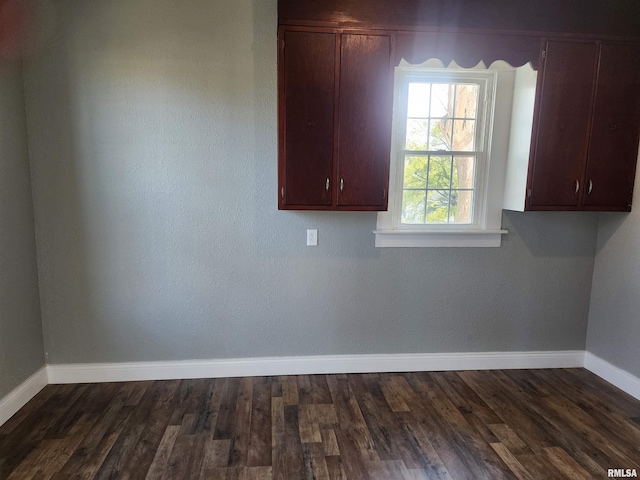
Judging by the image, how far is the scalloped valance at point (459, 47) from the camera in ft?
7.90

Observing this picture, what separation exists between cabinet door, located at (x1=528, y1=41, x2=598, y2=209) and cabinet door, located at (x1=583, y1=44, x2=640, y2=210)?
7 centimetres

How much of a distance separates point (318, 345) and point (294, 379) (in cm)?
30

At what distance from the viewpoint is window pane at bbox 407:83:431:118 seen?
2.82 metres

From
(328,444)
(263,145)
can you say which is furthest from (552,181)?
(328,444)

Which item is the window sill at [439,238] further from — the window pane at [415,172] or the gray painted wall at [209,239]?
the window pane at [415,172]

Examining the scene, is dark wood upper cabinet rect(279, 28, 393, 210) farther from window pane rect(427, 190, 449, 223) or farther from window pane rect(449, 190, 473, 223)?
window pane rect(449, 190, 473, 223)

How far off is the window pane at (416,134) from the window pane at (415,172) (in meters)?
0.09

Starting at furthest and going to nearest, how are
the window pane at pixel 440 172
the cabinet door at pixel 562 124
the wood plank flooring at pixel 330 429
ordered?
the window pane at pixel 440 172 < the cabinet door at pixel 562 124 < the wood plank flooring at pixel 330 429

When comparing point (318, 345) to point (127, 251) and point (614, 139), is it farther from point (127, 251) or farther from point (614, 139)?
point (614, 139)

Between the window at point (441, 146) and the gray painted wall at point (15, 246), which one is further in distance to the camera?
the window at point (441, 146)

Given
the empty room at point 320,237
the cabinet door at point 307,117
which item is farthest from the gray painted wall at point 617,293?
the cabinet door at point 307,117

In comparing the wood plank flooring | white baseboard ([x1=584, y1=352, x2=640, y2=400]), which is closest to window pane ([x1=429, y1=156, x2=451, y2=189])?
the wood plank flooring

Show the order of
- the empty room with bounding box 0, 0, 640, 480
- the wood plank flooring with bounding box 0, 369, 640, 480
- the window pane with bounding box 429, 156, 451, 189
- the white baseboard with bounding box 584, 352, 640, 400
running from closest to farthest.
Answer: the wood plank flooring with bounding box 0, 369, 640, 480
the empty room with bounding box 0, 0, 640, 480
the white baseboard with bounding box 584, 352, 640, 400
the window pane with bounding box 429, 156, 451, 189

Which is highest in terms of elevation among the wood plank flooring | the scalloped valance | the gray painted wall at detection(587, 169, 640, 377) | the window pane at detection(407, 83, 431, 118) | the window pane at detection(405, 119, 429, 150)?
the scalloped valance
